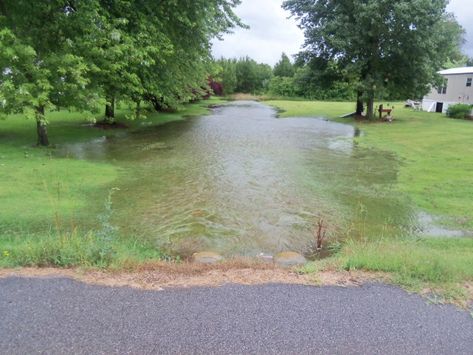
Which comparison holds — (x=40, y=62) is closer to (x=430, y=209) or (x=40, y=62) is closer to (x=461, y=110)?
(x=430, y=209)

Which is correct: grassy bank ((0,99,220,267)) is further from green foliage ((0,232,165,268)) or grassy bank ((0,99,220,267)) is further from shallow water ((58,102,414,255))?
shallow water ((58,102,414,255))

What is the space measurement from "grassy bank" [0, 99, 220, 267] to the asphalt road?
19.1 inches

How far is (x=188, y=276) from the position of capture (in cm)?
403

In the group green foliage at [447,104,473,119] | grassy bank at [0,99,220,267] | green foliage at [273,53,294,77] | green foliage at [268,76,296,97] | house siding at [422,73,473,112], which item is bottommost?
grassy bank at [0,99,220,267]

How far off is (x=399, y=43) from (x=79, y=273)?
24.1 m

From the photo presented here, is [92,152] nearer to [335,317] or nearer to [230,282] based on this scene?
[230,282]

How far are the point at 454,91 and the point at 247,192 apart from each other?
2786cm

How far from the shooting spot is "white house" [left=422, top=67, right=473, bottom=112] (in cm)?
2823

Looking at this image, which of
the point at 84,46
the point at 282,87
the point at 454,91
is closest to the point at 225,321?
the point at 84,46

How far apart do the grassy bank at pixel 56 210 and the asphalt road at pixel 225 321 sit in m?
0.48

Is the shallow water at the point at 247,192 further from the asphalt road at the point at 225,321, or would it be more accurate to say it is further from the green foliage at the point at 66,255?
the asphalt road at the point at 225,321

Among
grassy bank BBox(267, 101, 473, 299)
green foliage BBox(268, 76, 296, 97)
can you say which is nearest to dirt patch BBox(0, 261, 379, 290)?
grassy bank BBox(267, 101, 473, 299)

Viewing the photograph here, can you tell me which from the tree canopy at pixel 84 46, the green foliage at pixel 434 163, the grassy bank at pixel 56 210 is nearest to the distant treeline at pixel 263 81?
the green foliage at pixel 434 163

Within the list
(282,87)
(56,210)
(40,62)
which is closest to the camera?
(56,210)
